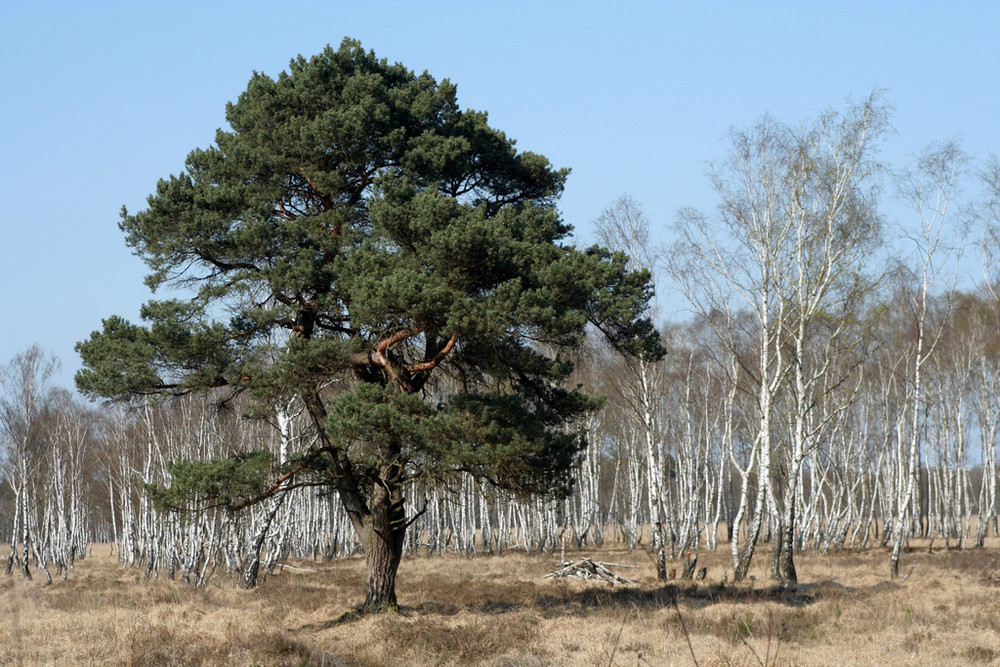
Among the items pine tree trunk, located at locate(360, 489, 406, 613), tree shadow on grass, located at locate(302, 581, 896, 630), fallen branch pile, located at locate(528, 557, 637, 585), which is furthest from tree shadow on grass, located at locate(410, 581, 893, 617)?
fallen branch pile, located at locate(528, 557, 637, 585)

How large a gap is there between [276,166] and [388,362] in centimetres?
410

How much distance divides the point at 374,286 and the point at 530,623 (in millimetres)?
5889

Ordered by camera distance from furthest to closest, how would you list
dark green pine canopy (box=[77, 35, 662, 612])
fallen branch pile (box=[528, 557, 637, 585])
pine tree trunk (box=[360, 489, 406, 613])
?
fallen branch pile (box=[528, 557, 637, 585]), pine tree trunk (box=[360, 489, 406, 613]), dark green pine canopy (box=[77, 35, 662, 612])

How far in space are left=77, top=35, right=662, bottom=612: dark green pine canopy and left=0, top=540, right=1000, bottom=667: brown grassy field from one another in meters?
2.36

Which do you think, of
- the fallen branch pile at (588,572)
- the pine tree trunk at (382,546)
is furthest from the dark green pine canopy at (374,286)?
the fallen branch pile at (588,572)

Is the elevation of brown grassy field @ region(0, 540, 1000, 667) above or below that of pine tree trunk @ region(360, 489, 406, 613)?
below

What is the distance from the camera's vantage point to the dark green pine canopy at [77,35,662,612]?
11789 mm

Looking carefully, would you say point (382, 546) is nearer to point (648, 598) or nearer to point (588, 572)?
point (648, 598)

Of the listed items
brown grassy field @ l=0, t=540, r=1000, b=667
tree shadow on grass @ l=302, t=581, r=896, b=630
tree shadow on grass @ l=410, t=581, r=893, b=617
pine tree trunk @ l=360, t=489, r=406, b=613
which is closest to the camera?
brown grassy field @ l=0, t=540, r=1000, b=667

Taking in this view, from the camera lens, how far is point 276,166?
14102mm

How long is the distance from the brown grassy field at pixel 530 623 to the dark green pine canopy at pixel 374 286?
236cm

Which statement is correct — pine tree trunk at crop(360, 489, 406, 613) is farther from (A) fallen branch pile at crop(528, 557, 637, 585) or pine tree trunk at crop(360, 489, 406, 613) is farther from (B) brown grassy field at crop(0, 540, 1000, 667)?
(A) fallen branch pile at crop(528, 557, 637, 585)

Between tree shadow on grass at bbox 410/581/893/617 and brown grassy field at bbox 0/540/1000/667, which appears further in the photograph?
→ tree shadow on grass at bbox 410/581/893/617

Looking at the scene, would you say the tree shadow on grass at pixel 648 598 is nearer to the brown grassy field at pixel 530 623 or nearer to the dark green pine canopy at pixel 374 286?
the brown grassy field at pixel 530 623
